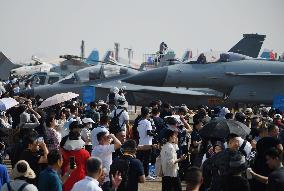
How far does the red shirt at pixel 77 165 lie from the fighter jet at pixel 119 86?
2031cm

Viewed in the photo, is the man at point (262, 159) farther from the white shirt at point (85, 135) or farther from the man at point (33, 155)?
the white shirt at point (85, 135)

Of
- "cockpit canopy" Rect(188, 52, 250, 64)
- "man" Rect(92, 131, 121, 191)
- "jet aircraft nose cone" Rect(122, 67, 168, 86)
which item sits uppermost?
"cockpit canopy" Rect(188, 52, 250, 64)

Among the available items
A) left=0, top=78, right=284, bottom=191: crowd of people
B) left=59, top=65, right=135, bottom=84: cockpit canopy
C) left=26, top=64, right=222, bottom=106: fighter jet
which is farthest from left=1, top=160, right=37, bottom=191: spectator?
left=59, top=65, right=135, bottom=84: cockpit canopy

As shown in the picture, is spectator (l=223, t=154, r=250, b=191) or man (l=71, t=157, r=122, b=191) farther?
spectator (l=223, t=154, r=250, b=191)

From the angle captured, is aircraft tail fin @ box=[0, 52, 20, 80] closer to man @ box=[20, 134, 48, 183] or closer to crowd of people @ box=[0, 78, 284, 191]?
crowd of people @ box=[0, 78, 284, 191]

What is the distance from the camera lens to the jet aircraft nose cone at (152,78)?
27.7 m

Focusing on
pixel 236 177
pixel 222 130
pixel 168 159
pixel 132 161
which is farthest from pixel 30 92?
pixel 236 177

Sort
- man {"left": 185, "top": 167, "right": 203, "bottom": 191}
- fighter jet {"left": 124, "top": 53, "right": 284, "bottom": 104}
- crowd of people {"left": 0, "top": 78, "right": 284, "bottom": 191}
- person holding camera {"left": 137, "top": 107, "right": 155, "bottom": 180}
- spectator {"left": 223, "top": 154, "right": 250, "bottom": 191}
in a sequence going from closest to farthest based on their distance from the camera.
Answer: man {"left": 185, "top": 167, "right": 203, "bottom": 191} < crowd of people {"left": 0, "top": 78, "right": 284, "bottom": 191} < spectator {"left": 223, "top": 154, "right": 250, "bottom": 191} < person holding camera {"left": 137, "top": 107, "right": 155, "bottom": 180} < fighter jet {"left": 124, "top": 53, "right": 284, "bottom": 104}

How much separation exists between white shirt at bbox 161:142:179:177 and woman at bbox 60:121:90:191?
1473 millimetres

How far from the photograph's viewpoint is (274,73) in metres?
27.6

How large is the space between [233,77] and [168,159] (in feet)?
53.3

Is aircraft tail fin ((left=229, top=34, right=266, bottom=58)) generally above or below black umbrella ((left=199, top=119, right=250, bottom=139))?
above

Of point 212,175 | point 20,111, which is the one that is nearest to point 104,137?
point 212,175

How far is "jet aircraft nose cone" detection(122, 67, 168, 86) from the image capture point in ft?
90.8
